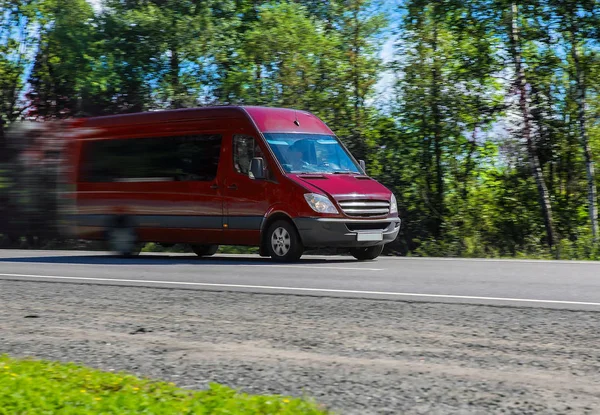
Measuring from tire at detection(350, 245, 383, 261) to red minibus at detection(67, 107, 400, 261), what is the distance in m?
0.02

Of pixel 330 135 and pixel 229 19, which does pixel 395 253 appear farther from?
pixel 229 19

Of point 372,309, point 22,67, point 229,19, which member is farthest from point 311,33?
point 372,309

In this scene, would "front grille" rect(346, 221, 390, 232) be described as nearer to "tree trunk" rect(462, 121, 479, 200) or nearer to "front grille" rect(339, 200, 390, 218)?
"front grille" rect(339, 200, 390, 218)

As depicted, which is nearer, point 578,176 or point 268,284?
point 268,284

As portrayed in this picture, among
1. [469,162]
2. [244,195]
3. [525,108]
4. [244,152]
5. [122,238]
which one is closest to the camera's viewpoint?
[244,195]

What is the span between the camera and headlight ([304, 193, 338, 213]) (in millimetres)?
15117

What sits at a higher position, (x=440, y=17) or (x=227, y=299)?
(x=440, y=17)

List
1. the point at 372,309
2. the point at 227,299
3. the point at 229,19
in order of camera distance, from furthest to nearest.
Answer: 1. the point at 229,19
2. the point at 227,299
3. the point at 372,309

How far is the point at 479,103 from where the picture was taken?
2222cm

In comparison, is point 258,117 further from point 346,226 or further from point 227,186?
point 346,226

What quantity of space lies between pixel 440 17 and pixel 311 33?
519 centimetres

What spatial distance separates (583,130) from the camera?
2130 cm

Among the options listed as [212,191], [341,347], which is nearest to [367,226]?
[212,191]

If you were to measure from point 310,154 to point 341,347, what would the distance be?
9.28 metres
